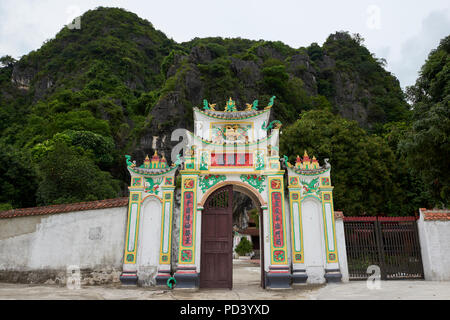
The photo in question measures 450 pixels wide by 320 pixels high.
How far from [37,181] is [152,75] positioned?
4178 centimetres

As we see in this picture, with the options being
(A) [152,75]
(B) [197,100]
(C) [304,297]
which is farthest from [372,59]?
(C) [304,297]

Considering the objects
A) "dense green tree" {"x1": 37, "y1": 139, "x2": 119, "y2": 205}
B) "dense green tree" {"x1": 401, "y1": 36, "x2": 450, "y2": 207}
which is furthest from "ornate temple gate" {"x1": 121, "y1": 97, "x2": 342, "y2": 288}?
"dense green tree" {"x1": 37, "y1": 139, "x2": 119, "y2": 205}

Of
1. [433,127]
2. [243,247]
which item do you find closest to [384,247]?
[433,127]

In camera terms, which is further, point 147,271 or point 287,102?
point 287,102

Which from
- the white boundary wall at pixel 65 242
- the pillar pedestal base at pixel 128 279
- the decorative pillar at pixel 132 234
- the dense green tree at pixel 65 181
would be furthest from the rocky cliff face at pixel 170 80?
the pillar pedestal base at pixel 128 279

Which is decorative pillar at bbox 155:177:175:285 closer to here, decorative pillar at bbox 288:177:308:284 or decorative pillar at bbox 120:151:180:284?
decorative pillar at bbox 120:151:180:284

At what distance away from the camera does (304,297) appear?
23.5ft

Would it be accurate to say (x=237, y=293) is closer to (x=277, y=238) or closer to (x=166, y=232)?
(x=277, y=238)

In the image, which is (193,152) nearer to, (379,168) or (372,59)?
(379,168)

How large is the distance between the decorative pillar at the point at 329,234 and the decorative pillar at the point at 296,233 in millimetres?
720

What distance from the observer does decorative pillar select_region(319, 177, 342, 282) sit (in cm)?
905

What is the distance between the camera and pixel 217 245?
9.34 m

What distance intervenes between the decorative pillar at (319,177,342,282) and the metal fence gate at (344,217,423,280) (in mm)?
670

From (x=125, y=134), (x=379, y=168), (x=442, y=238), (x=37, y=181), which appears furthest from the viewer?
(x=125, y=134)
